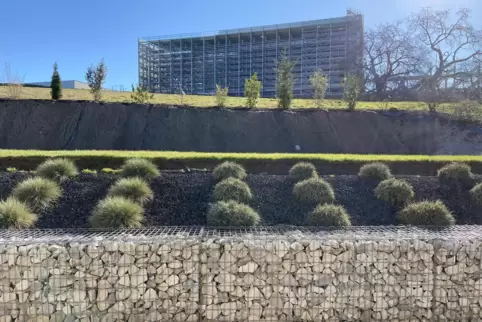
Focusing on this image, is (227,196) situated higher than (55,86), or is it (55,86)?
(55,86)

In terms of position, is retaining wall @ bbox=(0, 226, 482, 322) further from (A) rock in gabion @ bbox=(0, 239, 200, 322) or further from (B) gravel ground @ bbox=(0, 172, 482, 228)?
(B) gravel ground @ bbox=(0, 172, 482, 228)

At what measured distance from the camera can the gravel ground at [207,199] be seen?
6777 mm

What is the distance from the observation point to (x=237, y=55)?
214 ft

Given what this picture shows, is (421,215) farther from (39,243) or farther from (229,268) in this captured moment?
(39,243)

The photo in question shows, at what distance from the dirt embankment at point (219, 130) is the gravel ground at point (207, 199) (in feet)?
21.7

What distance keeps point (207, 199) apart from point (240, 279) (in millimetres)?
3234

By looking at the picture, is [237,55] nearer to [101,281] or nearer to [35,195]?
[35,195]

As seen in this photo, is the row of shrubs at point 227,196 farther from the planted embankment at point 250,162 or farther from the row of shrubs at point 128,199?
the planted embankment at point 250,162

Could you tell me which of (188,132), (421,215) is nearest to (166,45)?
(188,132)

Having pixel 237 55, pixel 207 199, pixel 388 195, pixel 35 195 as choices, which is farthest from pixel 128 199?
pixel 237 55

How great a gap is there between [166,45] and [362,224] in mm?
66168

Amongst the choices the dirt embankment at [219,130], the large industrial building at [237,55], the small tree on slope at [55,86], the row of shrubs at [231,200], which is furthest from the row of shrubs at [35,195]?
the large industrial building at [237,55]

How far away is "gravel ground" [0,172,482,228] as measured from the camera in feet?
22.2

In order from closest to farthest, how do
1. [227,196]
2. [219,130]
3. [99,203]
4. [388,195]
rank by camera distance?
[99,203] < [227,196] < [388,195] < [219,130]
